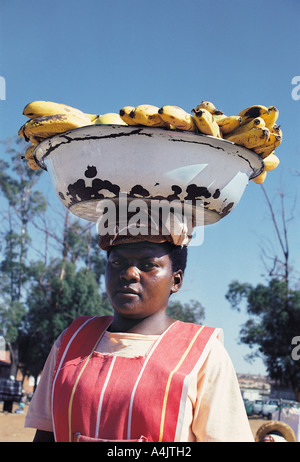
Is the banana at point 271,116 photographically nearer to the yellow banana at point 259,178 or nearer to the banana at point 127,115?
the yellow banana at point 259,178

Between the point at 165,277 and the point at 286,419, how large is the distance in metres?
6.29

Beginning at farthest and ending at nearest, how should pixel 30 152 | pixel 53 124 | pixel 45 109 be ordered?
1. pixel 30 152
2. pixel 45 109
3. pixel 53 124

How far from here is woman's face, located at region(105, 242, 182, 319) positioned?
1852mm

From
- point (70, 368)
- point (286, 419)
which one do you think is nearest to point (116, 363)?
point (70, 368)

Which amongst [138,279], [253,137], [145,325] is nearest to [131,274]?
[138,279]

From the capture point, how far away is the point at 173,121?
1.62 m

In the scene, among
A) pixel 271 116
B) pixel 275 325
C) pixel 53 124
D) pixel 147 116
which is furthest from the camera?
pixel 275 325

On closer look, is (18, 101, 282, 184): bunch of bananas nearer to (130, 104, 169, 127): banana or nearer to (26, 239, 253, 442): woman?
(130, 104, 169, 127): banana

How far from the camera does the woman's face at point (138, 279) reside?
185cm

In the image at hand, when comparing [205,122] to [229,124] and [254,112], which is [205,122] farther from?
[254,112]

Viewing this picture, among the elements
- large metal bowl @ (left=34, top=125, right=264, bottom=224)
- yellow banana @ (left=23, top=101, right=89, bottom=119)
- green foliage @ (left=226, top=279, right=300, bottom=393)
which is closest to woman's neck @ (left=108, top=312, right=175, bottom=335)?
large metal bowl @ (left=34, top=125, right=264, bottom=224)

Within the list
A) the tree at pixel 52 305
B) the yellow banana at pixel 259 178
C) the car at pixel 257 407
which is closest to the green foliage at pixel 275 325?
the car at pixel 257 407

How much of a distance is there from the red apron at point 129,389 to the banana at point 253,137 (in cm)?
Result: 69

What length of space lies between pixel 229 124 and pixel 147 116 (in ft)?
1.24
